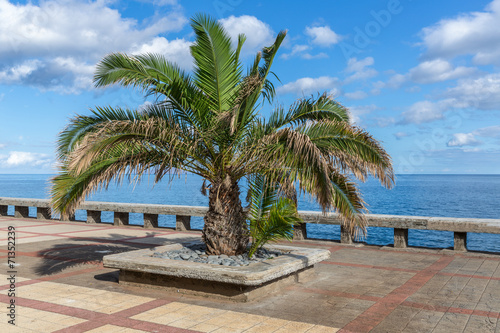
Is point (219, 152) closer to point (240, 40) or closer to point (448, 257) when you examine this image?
point (240, 40)

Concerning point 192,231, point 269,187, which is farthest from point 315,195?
point 192,231

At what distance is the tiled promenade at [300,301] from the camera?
6.02 meters

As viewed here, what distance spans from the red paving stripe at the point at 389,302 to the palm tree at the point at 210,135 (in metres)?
1.27

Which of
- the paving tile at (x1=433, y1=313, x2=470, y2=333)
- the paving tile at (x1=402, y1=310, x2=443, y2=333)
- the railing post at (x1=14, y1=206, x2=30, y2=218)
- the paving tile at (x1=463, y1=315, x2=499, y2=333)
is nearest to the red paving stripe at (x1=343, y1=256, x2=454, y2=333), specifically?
the paving tile at (x1=402, y1=310, x2=443, y2=333)

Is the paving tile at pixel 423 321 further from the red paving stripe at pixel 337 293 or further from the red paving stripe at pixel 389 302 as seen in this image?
the red paving stripe at pixel 337 293

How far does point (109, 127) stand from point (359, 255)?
6.49m

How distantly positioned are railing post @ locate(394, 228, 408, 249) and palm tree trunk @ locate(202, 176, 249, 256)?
18.0 ft

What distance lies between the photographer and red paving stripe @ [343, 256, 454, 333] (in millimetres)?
6055

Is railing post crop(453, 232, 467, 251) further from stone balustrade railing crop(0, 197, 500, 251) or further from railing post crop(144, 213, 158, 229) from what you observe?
railing post crop(144, 213, 158, 229)

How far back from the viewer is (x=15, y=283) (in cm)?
817

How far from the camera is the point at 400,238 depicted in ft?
40.3

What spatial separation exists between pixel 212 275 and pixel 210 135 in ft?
7.48

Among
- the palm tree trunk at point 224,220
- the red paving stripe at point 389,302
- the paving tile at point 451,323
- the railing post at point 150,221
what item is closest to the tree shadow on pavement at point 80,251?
the railing post at point 150,221

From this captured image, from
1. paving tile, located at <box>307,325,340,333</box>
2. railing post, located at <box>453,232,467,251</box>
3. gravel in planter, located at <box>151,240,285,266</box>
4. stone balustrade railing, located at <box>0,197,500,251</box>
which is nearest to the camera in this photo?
paving tile, located at <box>307,325,340,333</box>
